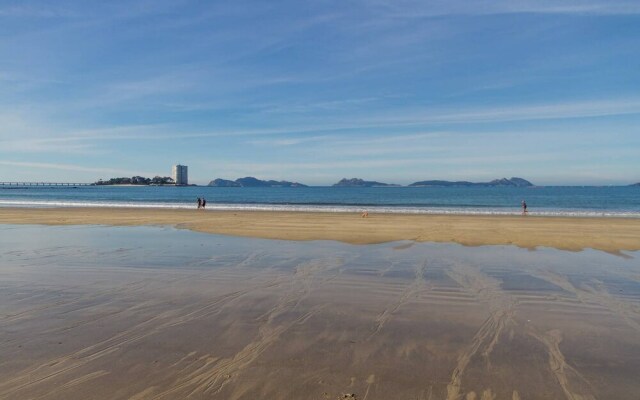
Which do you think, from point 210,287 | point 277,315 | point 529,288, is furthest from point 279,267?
point 529,288

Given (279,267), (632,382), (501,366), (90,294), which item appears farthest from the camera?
(279,267)

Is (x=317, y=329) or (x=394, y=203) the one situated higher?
(x=394, y=203)

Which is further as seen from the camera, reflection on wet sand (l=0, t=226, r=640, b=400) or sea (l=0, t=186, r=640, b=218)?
sea (l=0, t=186, r=640, b=218)

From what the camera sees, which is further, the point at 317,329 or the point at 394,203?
the point at 394,203

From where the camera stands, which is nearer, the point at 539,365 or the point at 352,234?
the point at 539,365

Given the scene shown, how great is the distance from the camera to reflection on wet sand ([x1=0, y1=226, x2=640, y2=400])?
5062 millimetres

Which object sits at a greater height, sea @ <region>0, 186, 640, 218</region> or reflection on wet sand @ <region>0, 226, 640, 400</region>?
sea @ <region>0, 186, 640, 218</region>

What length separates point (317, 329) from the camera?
699 cm

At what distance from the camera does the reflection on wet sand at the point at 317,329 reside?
16.6ft

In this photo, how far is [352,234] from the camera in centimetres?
2155

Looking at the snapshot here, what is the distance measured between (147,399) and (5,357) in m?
2.51

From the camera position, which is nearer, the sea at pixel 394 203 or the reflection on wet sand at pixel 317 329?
the reflection on wet sand at pixel 317 329

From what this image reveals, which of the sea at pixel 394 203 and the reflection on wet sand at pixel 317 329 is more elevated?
the sea at pixel 394 203

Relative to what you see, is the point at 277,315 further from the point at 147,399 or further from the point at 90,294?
the point at 90,294
